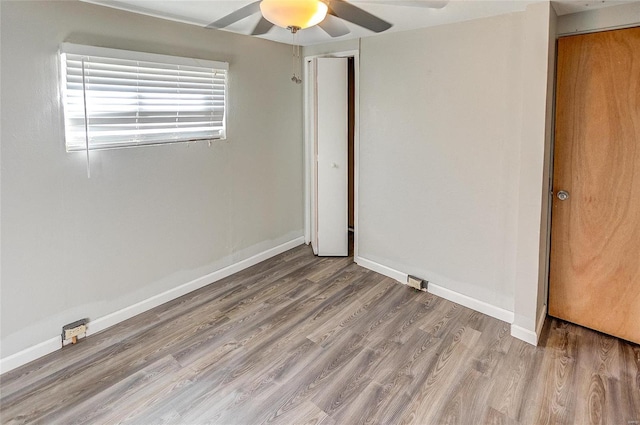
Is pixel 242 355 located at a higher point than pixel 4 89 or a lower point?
lower

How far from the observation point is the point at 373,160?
3623 millimetres

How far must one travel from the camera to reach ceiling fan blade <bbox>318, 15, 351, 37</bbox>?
2.67 metres

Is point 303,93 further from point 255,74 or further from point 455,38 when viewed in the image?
point 455,38

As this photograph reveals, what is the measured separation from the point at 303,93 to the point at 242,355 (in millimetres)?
→ 2809

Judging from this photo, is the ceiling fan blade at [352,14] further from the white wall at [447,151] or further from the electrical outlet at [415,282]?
the electrical outlet at [415,282]

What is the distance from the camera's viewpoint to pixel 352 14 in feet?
6.87

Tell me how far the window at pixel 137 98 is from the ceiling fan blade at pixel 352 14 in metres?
1.43

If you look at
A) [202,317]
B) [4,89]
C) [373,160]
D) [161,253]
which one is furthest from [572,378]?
→ [4,89]

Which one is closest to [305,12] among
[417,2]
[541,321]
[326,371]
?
[417,2]

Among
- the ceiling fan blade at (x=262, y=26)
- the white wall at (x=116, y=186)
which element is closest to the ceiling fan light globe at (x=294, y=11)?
the ceiling fan blade at (x=262, y=26)

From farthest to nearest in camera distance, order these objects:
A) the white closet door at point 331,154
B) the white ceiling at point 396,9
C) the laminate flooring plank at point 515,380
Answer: the white closet door at point 331,154, the white ceiling at point 396,9, the laminate flooring plank at point 515,380

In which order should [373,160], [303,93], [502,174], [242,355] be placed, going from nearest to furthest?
[242,355] → [502,174] → [373,160] → [303,93]

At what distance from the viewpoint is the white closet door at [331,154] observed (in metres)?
3.89

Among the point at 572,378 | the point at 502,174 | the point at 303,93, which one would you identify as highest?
the point at 303,93
